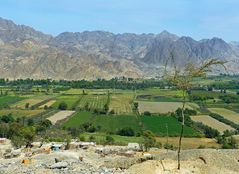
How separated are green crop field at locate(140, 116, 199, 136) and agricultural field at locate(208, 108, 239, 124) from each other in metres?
10.6

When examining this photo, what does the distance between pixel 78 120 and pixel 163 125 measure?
1462 cm

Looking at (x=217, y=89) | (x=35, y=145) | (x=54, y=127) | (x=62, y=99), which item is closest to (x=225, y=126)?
(x=54, y=127)

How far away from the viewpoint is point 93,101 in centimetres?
10025

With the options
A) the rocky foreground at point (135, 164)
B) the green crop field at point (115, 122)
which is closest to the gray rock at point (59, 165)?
the rocky foreground at point (135, 164)

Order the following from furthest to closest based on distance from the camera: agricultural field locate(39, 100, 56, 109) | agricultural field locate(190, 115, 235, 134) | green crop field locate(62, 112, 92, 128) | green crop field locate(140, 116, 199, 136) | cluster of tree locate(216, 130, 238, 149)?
agricultural field locate(39, 100, 56, 109), green crop field locate(62, 112, 92, 128), agricultural field locate(190, 115, 235, 134), green crop field locate(140, 116, 199, 136), cluster of tree locate(216, 130, 238, 149)

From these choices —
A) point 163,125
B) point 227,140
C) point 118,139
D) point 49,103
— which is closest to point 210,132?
point 227,140

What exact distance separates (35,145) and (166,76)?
2685 cm

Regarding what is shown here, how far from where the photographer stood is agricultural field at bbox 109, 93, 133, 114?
88125mm

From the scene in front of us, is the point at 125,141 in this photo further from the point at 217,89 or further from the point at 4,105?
the point at 217,89

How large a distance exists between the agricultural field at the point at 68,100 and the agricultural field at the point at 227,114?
29.1 m

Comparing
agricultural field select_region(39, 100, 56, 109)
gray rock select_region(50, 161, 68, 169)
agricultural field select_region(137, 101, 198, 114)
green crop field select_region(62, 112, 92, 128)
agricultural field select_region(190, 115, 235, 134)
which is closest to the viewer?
gray rock select_region(50, 161, 68, 169)

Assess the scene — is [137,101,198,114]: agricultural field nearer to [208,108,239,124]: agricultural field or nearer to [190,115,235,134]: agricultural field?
[208,108,239,124]: agricultural field

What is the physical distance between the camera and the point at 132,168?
26.0 metres

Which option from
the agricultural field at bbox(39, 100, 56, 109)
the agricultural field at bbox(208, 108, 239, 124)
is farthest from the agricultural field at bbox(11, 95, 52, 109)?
the agricultural field at bbox(208, 108, 239, 124)
